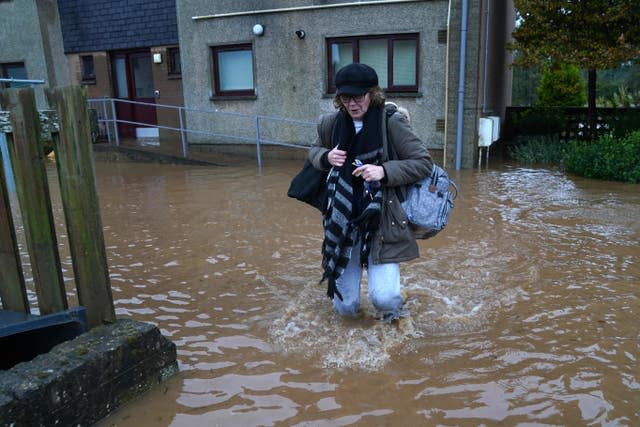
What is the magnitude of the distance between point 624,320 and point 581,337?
0.47 metres

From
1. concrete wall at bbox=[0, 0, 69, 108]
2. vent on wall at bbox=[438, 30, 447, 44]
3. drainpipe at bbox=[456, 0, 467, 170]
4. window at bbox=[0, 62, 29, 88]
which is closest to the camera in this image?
drainpipe at bbox=[456, 0, 467, 170]

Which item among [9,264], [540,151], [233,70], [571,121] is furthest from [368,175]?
[571,121]

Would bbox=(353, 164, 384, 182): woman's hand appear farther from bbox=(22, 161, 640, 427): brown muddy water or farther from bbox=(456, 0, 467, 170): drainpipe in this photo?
bbox=(456, 0, 467, 170): drainpipe

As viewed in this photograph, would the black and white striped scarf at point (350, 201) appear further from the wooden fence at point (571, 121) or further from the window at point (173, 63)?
the window at point (173, 63)

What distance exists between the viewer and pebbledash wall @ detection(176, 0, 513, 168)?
10.8 m

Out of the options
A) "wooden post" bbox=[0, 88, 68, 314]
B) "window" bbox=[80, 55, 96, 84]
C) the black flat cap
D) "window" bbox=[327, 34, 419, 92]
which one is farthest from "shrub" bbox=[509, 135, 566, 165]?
"window" bbox=[80, 55, 96, 84]

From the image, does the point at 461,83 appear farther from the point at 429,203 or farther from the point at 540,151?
the point at 429,203

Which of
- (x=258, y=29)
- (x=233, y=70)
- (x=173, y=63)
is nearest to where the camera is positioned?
(x=258, y=29)

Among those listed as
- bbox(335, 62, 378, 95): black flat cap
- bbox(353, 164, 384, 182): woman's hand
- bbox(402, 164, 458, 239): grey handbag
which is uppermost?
bbox(335, 62, 378, 95): black flat cap

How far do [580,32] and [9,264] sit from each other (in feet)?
33.7

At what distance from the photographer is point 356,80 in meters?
3.29

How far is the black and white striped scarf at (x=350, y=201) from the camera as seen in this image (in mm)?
3410

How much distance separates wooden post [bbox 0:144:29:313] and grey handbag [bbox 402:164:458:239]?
7.31 ft

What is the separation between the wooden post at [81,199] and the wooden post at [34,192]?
10 centimetres
